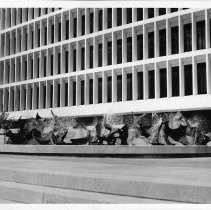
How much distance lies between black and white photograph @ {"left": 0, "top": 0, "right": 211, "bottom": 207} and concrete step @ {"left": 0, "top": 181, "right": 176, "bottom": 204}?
0.08 feet

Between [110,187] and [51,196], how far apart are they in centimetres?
92

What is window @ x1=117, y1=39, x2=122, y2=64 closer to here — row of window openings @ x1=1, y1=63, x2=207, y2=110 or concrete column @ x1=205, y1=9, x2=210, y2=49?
row of window openings @ x1=1, y1=63, x2=207, y2=110

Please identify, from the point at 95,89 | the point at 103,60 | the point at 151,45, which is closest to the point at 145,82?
the point at 151,45

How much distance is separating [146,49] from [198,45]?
428 cm

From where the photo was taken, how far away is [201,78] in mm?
30719

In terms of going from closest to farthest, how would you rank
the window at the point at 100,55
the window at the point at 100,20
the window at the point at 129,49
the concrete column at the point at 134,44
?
the concrete column at the point at 134,44 → the window at the point at 129,49 → the window at the point at 100,55 → the window at the point at 100,20

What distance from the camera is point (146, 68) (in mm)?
33250

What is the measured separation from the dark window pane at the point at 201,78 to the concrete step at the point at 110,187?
2422cm

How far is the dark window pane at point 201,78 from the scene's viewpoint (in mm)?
30484

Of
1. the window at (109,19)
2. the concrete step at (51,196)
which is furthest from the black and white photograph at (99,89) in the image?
the window at (109,19)

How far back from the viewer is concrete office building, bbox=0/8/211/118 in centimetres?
3098

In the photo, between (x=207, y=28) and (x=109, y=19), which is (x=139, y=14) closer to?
(x=109, y=19)

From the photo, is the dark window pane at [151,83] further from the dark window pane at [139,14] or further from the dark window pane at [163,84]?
the dark window pane at [139,14]

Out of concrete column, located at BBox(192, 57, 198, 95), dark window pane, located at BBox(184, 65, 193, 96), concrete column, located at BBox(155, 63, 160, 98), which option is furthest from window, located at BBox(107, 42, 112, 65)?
concrete column, located at BBox(192, 57, 198, 95)
